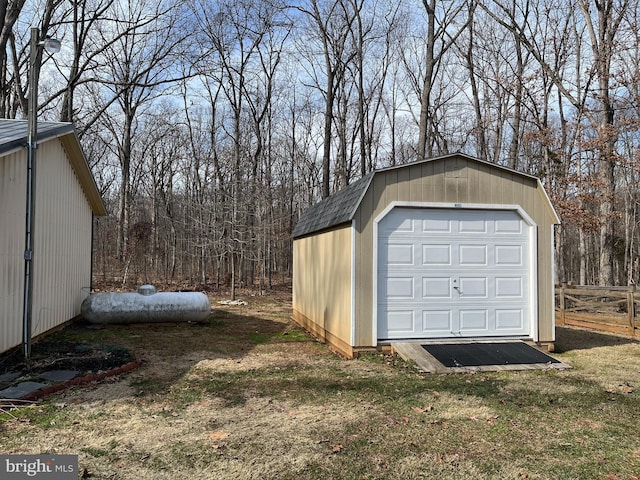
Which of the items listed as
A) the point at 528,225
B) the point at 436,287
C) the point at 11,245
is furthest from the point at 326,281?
the point at 11,245

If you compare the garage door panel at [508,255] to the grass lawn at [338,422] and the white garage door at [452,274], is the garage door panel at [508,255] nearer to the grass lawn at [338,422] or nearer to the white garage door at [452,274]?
the white garage door at [452,274]

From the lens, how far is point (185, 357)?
7.43 m

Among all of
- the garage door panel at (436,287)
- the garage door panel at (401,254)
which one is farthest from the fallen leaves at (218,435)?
the garage door panel at (436,287)

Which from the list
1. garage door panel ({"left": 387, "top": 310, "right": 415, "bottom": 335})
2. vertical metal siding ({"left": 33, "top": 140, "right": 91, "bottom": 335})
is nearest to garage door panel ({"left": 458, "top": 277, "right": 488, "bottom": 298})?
garage door panel ({"left": 387, "top": 310, "right": 415, "bottom": 335})

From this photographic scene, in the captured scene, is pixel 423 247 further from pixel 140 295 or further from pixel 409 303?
pixel 140 295

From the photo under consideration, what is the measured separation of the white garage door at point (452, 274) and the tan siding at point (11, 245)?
5.57 meters

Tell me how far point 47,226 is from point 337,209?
531 cm

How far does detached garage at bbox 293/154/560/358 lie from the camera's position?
7480 millimetres

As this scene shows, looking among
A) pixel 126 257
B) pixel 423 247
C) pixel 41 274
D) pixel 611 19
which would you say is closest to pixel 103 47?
pixel 126 257

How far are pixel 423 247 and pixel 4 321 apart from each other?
21.1 feet

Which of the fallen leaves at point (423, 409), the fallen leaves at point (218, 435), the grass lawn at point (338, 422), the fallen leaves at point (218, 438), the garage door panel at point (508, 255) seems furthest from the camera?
the garage door panel at point (508, 255)

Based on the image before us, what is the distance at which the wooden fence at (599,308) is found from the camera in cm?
959

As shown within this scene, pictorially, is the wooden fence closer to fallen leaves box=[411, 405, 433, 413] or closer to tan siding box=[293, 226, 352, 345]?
tan siding box=[293, 226, 352, 345]

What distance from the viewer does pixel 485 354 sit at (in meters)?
7.00
